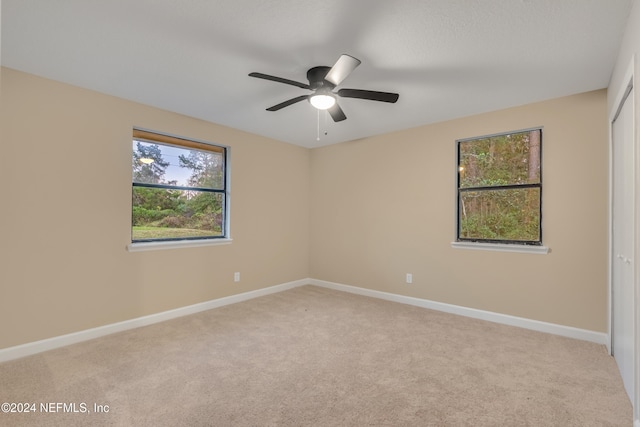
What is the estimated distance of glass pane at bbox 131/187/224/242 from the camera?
11.2ft

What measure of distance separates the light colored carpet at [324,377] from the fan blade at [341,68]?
2182mm

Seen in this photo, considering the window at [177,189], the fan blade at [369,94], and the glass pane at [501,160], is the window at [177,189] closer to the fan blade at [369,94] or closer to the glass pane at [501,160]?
the fan blade at [369,94]

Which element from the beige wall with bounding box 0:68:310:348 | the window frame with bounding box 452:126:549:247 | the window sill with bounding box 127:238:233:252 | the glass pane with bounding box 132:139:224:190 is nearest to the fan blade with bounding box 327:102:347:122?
the window frame with bounding box 452:126:549:247

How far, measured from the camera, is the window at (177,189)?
3.43 m

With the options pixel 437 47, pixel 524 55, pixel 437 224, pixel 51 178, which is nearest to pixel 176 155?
pixel 51 178

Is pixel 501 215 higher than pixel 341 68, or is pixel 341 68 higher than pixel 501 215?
pixel 341 68

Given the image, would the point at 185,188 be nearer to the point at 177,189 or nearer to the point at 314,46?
the point at 177,189

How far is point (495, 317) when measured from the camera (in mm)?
3469

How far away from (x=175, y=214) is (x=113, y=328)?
1334 millimetres

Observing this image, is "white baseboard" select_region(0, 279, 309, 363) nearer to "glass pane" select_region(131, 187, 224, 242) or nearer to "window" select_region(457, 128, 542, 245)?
"glass pane" select_region(131, 187, 224, 242)

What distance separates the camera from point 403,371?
238 cm

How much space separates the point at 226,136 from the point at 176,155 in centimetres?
69

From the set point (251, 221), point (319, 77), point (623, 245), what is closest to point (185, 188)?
point (251, 221)

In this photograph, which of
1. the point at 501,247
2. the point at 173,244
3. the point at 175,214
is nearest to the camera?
the point at 501,247
